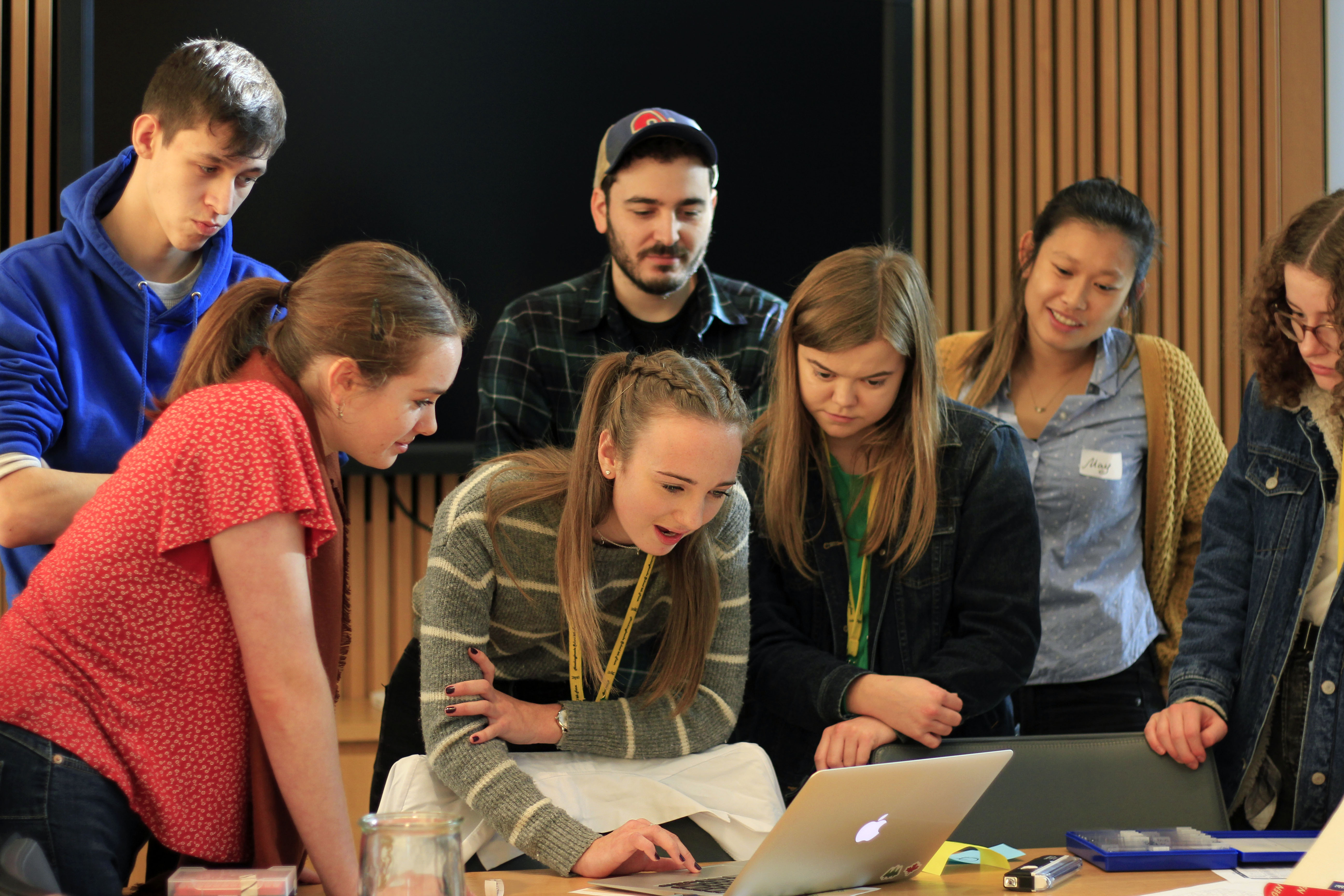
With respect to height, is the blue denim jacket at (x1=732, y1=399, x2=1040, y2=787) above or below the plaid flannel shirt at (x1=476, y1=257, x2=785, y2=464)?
below

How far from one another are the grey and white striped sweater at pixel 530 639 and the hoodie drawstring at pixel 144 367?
60cm

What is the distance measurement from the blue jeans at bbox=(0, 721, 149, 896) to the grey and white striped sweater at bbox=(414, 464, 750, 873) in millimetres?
458

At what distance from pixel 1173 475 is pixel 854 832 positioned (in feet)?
4.63

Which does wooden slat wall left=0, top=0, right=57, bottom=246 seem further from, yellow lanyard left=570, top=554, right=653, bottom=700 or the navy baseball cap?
yellow lanyard left=570, top=554, right=653, bottom=700

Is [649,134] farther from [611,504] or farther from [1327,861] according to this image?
[1327,861]

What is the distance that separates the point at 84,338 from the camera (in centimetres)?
200

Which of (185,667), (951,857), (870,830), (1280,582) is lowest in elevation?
(951,857)

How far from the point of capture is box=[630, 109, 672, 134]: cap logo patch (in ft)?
8.23

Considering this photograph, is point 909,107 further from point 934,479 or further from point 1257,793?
point 1257,793

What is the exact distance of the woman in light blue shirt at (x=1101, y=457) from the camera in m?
2.34

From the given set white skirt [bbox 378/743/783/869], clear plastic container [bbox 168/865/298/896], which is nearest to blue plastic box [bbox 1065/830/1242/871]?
white skirt [bbox 378/743/783/869]

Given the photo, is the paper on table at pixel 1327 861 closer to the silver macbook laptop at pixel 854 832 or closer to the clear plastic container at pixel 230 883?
the silver macbook laptop at pixel 854 832

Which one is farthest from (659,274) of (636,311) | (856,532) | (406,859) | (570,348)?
(406,859)

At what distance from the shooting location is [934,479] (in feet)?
6.48
